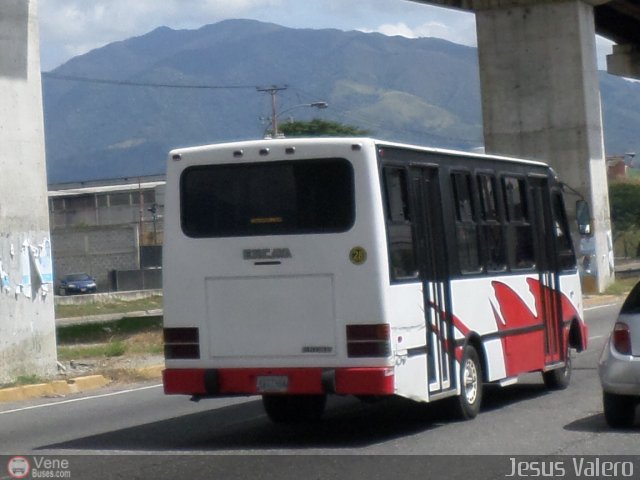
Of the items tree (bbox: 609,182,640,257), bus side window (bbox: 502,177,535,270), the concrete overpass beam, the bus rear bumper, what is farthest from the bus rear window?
tree (bbox: 609,182,640,257)

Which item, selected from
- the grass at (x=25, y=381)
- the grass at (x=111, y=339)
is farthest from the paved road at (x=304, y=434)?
the grass at (x=111, y=339)

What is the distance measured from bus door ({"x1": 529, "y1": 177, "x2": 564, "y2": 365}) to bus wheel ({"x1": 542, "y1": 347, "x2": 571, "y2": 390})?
17 cm

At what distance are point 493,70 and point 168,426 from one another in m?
26.0

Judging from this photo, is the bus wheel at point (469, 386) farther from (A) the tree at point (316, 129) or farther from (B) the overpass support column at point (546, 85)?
(A) the tree at point (316, 129)

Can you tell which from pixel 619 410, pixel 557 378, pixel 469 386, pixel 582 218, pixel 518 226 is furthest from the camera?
pixel 582 218

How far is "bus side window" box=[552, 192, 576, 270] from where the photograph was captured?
16.5m

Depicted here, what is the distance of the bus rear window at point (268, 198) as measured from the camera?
12195 mm

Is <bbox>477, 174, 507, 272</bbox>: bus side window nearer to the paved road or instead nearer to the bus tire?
the paved road

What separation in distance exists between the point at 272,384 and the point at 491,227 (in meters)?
3.68

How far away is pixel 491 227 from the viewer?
14.5 m

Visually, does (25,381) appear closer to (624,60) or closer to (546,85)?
(546,85)

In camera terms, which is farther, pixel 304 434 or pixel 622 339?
pixel 304 434

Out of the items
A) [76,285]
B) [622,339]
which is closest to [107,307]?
[76,285]

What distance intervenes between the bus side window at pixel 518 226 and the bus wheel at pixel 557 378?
151 cm
